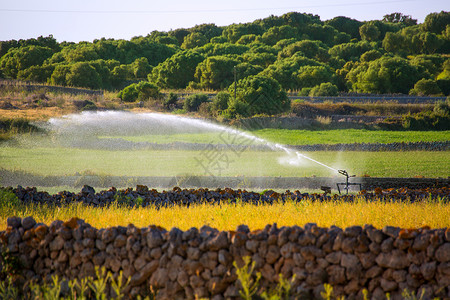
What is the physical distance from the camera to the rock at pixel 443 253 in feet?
12.6

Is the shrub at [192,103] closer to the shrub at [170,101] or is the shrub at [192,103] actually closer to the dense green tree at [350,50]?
the shrub at [170,101]

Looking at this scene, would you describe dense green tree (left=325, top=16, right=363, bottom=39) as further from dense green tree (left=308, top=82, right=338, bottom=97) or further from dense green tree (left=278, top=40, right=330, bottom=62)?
dense green tree (left=308, top=82, right=338, bottom=97)

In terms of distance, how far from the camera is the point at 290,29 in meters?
50.1

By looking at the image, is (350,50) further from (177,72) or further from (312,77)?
(177,72)

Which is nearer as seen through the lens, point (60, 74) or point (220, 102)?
point (220, 102)

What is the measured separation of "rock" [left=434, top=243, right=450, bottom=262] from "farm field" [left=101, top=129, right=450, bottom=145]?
46.3 feet

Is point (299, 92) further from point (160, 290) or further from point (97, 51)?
point (160, 290)

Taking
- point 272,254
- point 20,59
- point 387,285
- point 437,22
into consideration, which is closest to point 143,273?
point 272,254

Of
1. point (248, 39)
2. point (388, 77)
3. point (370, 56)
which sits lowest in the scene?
point (388, 77)

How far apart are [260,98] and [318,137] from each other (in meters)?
4.47

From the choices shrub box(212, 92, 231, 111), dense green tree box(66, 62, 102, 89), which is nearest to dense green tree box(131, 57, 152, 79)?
dense green tree box(66, 62, 102, 89)

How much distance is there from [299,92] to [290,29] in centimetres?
2288

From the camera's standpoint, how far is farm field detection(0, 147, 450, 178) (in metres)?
13.6

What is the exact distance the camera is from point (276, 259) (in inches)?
161
